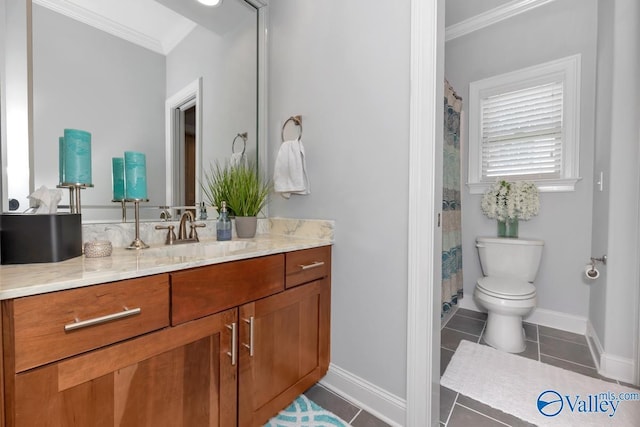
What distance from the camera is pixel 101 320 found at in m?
0.70

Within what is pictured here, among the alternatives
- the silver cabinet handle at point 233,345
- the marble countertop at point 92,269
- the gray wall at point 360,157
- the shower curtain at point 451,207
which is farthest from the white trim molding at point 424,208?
the shower curtain at point 451,207

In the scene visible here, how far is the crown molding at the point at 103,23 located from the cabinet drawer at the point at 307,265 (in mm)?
1194

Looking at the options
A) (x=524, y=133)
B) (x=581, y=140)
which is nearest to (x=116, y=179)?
(x=524, y=133)

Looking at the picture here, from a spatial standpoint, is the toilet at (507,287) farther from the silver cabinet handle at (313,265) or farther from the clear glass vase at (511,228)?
the silver cabinet handle at (313,265)

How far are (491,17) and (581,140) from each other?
4.30 ft

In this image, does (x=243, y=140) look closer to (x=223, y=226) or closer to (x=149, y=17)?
(x=223, y=226)

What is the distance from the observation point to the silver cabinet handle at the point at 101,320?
0.66 m

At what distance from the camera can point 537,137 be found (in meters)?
2.29

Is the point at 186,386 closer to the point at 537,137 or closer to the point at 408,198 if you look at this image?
the point at 408,198

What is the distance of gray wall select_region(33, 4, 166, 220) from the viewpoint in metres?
1.03

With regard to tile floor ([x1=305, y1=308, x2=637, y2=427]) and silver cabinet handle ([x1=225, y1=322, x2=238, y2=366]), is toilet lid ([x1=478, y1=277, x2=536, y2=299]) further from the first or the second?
silver cabinet handle ([x1=225, y1=322, x2=238, y2=366])

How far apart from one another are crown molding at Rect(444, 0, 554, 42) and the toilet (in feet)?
6.27

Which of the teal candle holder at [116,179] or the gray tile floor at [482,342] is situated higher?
the teal candle holder at [116,179]

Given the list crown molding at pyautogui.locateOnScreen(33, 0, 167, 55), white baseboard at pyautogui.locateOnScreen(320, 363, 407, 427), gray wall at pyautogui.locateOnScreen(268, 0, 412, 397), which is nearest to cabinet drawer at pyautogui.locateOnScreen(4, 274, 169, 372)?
gray wall at pyautogui.locateOnScreen(268, 0, 412, 397)
